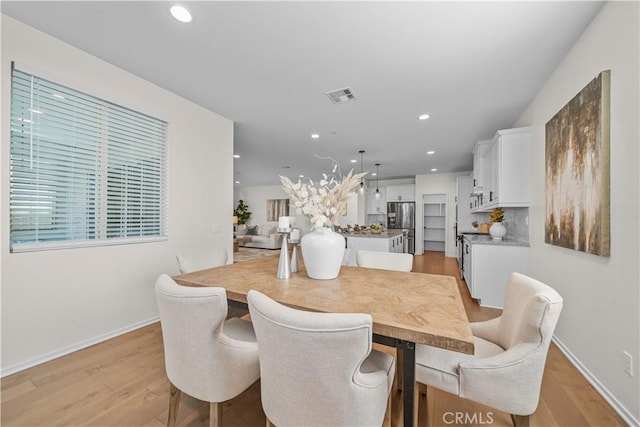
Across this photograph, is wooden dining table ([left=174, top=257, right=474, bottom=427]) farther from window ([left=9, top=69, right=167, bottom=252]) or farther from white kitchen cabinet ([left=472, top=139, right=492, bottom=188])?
white kitchen cabinet ([left=472, top=139, right=492, bottom=188])

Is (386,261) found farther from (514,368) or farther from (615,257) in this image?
(615,257)

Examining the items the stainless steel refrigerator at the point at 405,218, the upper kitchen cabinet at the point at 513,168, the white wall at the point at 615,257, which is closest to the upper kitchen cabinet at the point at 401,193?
the stainless steel refrigerator at the point at 405,218

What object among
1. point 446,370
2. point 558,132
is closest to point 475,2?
point 558,132

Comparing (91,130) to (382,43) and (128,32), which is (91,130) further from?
(382,43)

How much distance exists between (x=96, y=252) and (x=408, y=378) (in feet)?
8.81

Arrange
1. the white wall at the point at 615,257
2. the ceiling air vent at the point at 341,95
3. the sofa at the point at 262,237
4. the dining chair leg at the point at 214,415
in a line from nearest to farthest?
the dining chair leg at the point at 214,415
the white wall at the point at 615,257
the ceiling air vent at the point at 341,95
the sofa at the point at 262,237

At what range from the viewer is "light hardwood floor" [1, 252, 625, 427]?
4.81 feet

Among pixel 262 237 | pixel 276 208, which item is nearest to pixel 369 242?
pixel 262 237

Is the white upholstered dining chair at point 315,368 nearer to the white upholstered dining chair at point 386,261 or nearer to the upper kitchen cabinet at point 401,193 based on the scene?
the white upholstered dining chair at point 386,261

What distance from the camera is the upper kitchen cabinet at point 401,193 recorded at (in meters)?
8.10

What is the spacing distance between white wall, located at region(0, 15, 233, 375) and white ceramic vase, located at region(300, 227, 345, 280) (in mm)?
1984

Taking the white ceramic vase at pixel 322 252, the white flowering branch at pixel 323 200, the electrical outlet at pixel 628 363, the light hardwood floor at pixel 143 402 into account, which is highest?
the white flowering branch at pixel 323 200

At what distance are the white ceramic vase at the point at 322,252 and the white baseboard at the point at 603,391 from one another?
A: 1.82 meters

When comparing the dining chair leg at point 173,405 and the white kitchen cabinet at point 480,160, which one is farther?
the white kitchen cabinet at point 480,160
